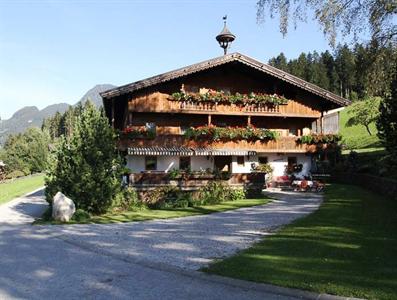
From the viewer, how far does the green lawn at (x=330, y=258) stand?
319 inches

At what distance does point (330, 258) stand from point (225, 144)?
67.6 feet

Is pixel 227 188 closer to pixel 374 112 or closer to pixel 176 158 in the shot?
pixel 176 158

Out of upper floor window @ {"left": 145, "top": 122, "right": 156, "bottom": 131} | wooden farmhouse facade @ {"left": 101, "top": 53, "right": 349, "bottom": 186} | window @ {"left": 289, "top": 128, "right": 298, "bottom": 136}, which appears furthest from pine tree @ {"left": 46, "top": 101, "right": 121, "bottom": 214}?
window @ {"left": 289, "top": 128, "right": 298, "bottom": 136}

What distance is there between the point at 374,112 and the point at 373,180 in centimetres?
3536

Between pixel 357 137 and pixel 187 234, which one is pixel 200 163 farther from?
pixel 357 137

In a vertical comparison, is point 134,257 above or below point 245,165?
below

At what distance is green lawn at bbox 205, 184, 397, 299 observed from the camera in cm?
810

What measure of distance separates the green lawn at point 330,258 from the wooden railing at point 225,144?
14.1 m

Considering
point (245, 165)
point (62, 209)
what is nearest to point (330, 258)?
point (62, 209)

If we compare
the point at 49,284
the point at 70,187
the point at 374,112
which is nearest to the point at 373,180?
the point at 70,187

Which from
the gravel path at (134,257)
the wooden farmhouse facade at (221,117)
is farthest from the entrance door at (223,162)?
the gravel path at (134,257)

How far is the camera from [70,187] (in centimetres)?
2286

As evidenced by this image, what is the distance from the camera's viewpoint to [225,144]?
3053 cm

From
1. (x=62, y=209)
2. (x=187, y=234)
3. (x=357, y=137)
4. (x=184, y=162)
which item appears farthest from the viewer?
(x=357, y=137)
